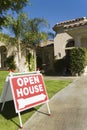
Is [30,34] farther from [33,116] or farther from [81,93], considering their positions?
[33,116]

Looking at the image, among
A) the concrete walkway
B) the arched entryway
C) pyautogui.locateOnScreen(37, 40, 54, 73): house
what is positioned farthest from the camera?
pyautogui.locateOnScreen(37, 40, 54, 73): house

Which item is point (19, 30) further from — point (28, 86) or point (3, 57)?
point (28, 86)

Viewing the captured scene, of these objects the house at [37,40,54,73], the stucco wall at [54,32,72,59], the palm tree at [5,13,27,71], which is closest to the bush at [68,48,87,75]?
the stucco wall at [54,32,72,59]

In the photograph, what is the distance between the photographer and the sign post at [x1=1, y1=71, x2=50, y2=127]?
21.0ft

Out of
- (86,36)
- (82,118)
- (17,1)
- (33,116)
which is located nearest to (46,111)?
(33,116)

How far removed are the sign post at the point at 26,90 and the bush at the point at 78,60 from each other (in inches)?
368

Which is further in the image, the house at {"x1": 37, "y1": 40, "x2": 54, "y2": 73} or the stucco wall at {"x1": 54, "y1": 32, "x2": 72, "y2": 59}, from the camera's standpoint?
the house at {"x1": 37, "y1": 40, "x2": 54, "y2": 73}

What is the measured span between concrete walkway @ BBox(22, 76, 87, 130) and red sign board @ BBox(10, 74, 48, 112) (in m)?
0.42

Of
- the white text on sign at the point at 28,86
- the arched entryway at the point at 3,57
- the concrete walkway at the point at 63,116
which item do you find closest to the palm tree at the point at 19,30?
the arched entryway at the point at 3,57

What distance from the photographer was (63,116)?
269 inches

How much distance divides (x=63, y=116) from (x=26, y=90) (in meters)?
1.21

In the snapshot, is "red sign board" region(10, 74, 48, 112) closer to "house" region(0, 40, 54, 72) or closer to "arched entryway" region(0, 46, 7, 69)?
"house" region(0, 40, 54, 72)

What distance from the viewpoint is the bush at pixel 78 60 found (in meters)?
16.3

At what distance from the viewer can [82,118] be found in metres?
6.55
